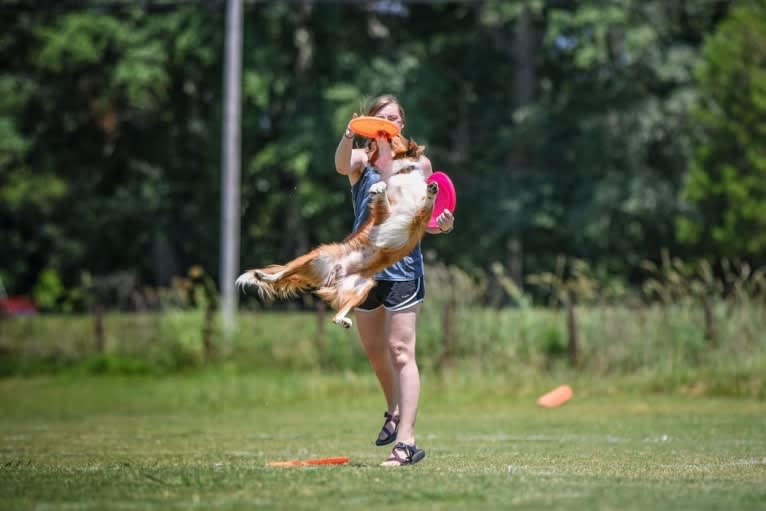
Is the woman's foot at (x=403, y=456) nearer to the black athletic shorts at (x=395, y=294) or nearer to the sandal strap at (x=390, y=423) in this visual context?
the sandal strap at (x=390, y=423)

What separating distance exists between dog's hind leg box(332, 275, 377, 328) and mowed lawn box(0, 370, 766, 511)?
1.01 meters

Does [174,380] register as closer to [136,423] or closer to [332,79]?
[136,423]

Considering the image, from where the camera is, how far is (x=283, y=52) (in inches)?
1483

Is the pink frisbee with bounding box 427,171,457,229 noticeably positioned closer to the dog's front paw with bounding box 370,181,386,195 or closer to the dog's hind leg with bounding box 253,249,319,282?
the dog's front paw with bounding box 370,181,386,195

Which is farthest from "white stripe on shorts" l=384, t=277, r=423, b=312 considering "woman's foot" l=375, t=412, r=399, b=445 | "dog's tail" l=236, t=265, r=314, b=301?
"woman's foot" l=375, t=412, r=399, b=445

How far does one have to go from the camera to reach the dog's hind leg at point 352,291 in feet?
26.2

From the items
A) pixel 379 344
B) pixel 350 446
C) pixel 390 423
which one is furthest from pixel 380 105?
pixel 350 446

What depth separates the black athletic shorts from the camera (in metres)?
8.50

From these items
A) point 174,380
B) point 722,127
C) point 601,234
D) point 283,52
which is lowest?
point 174,380

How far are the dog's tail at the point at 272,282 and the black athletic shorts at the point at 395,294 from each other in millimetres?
502

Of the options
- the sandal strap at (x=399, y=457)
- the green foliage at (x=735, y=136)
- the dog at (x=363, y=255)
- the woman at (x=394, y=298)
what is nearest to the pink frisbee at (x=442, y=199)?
the woman at (x=394, y=298)

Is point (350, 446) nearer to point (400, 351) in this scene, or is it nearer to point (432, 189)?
point (400, 351)

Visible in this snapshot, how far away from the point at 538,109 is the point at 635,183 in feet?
11.7

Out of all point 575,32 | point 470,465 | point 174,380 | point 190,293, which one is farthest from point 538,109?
point 470,465
